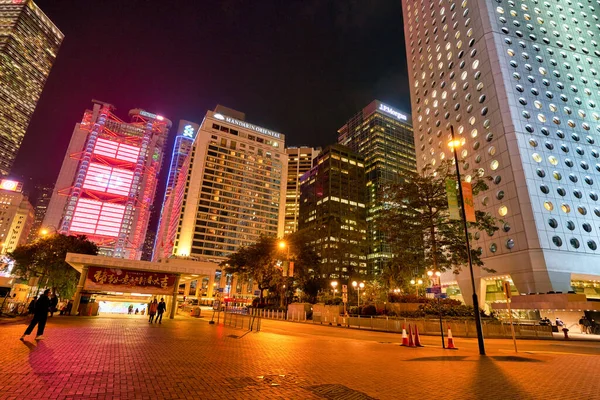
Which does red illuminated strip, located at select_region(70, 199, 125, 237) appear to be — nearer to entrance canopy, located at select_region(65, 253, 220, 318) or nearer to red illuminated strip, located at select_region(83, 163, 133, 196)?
red illuminated strip, located at select_region(83, 163, 133, 196)

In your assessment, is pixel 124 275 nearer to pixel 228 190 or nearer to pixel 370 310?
pixel 370 310

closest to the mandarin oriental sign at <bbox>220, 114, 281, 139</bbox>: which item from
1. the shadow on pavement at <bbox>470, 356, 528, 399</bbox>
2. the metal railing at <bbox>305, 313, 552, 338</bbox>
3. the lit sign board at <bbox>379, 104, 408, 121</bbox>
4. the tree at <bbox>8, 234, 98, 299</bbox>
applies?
the lit sign board at <bbox>379, 104, 408, 121</bbox>

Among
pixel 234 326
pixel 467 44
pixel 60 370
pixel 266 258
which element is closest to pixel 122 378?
pixel 60 370

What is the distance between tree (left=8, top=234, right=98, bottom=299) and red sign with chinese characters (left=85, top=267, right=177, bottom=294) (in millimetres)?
20611

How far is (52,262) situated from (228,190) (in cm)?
9881

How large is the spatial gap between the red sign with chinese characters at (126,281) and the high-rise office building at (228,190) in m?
102

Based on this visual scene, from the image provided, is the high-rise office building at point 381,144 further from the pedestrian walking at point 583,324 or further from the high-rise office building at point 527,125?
the pedestrian walking at point 583,324

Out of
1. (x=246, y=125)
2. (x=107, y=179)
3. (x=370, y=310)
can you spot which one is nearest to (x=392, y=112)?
(x=246, y=125)

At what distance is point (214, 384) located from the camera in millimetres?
6082

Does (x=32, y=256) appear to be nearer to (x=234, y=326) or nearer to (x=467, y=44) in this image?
(x=234, y=326)

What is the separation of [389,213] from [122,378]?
27.6m

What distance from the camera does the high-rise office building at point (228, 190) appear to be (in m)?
130

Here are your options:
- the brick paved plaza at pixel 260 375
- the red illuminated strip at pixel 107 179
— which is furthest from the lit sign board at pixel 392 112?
the brick paved plaza at pixel 260 375

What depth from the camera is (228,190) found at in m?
141
